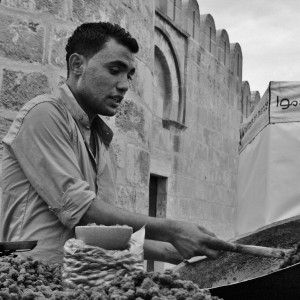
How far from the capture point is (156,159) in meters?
10.3

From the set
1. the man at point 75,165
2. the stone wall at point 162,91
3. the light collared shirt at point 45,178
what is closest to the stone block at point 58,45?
the stone wall at point 162,91

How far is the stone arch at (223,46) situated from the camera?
43.8 ft

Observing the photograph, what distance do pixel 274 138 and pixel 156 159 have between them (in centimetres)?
476

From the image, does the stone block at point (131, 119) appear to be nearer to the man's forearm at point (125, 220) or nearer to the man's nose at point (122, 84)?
the man's nose at point (122, 84)

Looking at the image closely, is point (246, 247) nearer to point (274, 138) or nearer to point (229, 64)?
point (274, 138)

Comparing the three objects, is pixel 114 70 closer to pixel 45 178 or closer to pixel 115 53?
pixel 115 53

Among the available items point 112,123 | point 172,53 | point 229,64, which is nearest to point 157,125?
point 172,53

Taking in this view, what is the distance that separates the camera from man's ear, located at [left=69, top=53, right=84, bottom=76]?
2455 mm

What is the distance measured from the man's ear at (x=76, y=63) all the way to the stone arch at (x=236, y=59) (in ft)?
39.0

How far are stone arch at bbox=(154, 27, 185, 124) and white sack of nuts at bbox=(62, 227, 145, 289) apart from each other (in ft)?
29.6

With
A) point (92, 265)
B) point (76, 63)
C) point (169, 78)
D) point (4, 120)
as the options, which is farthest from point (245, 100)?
point (92, 265)

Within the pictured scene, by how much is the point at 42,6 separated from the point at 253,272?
1864 millimetres

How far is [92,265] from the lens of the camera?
1585 millimetres

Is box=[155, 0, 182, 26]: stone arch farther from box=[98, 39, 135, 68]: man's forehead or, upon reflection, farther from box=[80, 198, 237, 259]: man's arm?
box=[80, 198, 237, 259]: man's arm
